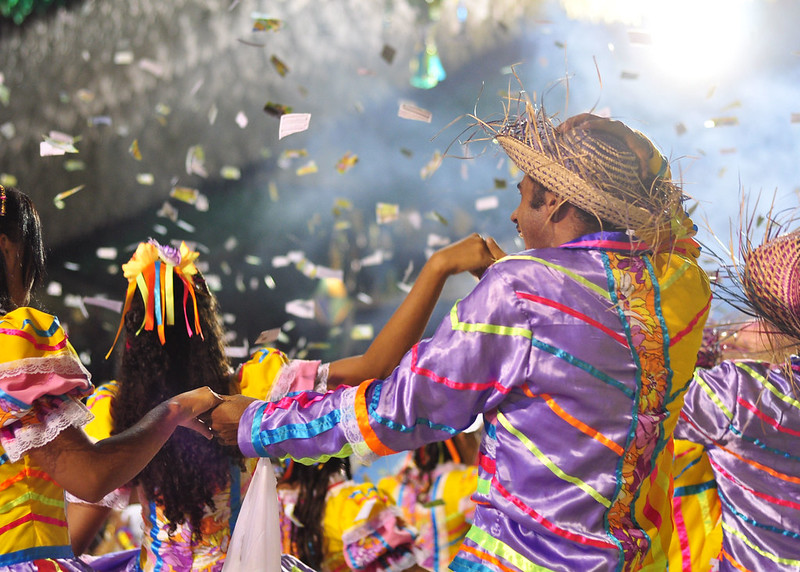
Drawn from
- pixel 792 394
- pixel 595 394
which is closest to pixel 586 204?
pixel 595 394

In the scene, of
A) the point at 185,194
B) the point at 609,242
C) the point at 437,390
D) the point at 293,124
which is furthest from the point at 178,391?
the point at 185,194

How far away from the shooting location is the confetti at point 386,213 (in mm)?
5348

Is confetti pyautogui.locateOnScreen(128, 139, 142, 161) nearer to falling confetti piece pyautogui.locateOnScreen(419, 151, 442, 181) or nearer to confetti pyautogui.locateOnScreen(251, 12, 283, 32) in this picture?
confetti pyautogui.locateOnScreen(251, 12, 283, 32)

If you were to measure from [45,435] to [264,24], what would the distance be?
13.3 feet

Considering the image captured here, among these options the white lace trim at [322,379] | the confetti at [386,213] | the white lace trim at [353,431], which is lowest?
the confetti at [386,213]

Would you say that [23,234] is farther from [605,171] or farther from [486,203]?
[486,203]

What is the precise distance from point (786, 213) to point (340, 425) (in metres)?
1.33

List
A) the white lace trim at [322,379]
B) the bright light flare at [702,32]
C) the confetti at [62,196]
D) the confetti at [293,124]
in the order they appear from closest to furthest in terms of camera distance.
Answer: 1. the white lace trim at [322,379]
2. the confetti at [293,124]
3. the bright light flare at [702,32]
4. the confetti at [62,196]

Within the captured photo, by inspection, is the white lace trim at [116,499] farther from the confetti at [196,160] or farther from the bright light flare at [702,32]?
the bright light flare at [702,32]

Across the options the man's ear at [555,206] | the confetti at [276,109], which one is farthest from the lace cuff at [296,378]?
the confetti at [276,109]

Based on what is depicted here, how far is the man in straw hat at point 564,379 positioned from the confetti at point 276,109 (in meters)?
3.70

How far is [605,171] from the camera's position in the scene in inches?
50.5

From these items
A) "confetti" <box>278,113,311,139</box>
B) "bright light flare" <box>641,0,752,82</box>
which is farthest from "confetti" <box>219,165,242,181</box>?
"bright light flare" <box>641,0,752,82</box>

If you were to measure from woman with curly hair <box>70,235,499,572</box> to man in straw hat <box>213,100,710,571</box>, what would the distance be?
1.34 ft
